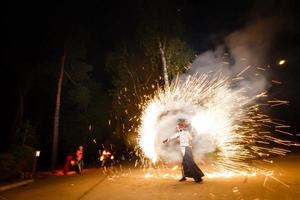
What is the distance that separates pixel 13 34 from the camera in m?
27.9

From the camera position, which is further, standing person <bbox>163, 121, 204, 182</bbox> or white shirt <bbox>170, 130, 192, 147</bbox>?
white shirt <bbox>170, 130, 192, 147</bbox>

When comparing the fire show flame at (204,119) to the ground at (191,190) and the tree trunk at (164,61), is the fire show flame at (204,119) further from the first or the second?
the tree trunk at (164,61)

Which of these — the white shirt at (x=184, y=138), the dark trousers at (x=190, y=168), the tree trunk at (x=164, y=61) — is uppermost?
the tree trunk at (x=164, y=61)

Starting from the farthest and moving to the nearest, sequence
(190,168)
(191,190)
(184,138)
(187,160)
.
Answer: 1. (184,138)
2. (187,160)
3. (190,168)
4. (191,190)

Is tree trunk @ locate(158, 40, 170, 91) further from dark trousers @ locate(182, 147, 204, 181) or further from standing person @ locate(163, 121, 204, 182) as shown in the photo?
dark trousers @ locate(182, 147, 204, 181)

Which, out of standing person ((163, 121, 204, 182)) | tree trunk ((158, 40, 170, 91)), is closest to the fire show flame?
standing person ((163, 121, 204, 182))

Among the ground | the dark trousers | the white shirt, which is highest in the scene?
the white shirt

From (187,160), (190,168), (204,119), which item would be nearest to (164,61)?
(204,119)

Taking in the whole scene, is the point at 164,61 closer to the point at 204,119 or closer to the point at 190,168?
the point at 204,119

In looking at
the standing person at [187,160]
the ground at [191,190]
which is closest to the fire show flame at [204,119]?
the ground at [191,190]

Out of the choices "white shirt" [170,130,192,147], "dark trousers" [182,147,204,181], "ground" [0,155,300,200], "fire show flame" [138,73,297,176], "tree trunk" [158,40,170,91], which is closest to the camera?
"ground" [0,155,300,200]

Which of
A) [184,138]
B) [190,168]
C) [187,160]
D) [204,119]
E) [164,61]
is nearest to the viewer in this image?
[190,168]

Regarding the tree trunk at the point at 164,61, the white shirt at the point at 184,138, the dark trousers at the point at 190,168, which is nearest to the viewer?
the dark trousers at the point at 190,168

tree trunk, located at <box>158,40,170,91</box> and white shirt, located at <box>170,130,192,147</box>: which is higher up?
tree trunk, located at <box>158,40,170,91</box>
